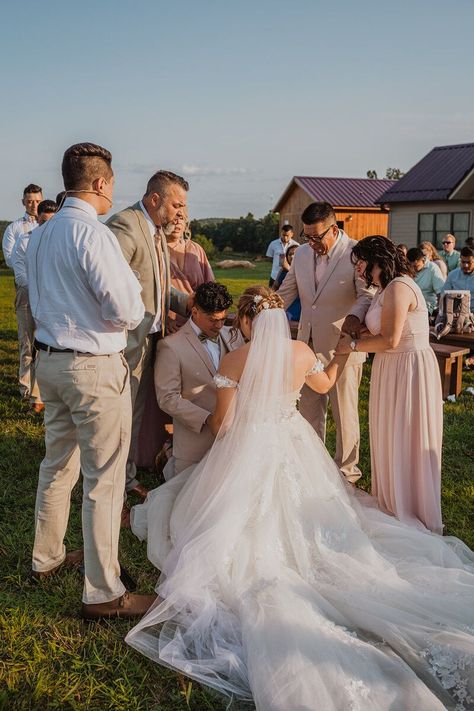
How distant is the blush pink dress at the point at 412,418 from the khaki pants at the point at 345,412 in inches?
25.1

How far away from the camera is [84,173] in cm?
321

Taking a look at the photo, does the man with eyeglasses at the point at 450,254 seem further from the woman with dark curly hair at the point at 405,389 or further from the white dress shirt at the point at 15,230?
the woman with dark curly hair at the point at 405,389

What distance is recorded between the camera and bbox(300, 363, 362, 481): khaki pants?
17.7 feet

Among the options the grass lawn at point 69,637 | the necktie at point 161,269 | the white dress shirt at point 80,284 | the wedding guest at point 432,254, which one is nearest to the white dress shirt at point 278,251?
the wedding guest at point 432,254

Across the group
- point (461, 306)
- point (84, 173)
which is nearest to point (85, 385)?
point (84, 173)

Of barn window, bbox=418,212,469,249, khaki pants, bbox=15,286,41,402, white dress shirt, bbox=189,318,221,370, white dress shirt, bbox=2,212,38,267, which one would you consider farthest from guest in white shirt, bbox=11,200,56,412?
barn window, bbox=418,212,469,249

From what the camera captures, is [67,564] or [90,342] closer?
[90,342]

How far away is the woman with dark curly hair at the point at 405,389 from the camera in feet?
14.8

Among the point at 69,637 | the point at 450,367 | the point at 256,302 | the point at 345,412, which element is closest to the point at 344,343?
the point at 345,412

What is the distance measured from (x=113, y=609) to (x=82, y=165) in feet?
7.57

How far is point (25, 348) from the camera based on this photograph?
7734 millimetres

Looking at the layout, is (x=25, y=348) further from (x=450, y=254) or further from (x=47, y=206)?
(x=450, y=254)

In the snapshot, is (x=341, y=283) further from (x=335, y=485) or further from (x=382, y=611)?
(x=382, y=611)

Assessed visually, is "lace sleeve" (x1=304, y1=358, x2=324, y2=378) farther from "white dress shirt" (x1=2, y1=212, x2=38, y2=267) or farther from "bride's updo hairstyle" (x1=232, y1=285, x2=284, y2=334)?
"white dress shirt" (x1=2, y1=212, x2=38, y2=267)
